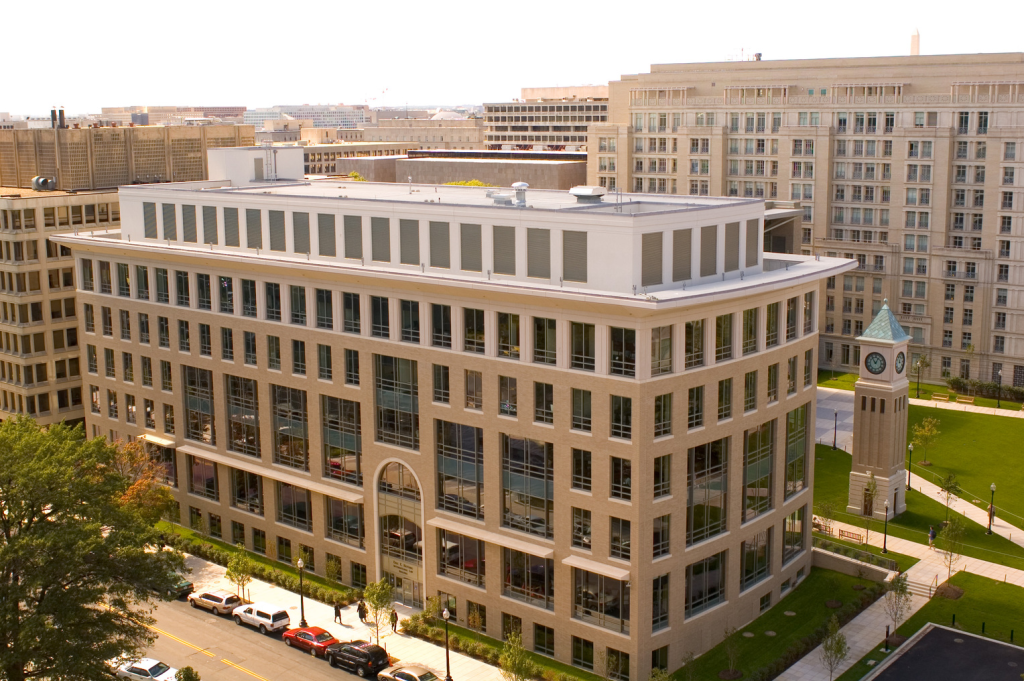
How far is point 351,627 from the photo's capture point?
5834cm

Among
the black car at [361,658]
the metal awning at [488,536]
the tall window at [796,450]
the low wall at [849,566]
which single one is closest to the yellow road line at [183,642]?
the black car at [361,658]

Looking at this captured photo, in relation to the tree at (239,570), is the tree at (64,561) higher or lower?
higher

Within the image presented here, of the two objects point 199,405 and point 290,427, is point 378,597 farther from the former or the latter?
point 199,405

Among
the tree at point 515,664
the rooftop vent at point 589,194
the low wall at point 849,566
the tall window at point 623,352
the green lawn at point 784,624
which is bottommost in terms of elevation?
the green lawn at point 784,624

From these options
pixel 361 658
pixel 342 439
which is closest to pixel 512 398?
pixel 342 439

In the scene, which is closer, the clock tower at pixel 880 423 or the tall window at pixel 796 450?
the tall window at pixel 796 450

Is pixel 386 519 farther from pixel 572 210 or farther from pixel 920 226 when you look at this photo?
pixel 920 226

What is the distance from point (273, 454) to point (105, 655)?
2234cm

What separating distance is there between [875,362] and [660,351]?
29908 millimetres

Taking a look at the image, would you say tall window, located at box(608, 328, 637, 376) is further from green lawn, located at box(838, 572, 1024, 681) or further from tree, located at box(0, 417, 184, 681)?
tree, located at box(0, 417, 184, 681)

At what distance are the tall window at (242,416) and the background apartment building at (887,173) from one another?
5928 centimetres

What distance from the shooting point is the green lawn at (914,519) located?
222 feet

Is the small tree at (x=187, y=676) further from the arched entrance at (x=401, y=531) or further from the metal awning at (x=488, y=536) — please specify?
the arched entrance at (x=401, y=531)

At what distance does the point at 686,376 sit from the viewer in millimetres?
50750
